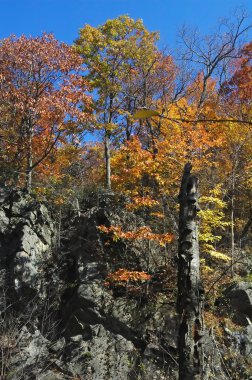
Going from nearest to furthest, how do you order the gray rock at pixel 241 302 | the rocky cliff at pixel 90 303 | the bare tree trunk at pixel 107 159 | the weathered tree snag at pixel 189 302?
the weathered tree snag at pixel 189 302 < the rocky cliff at pixel 90 303 < the gray rock at pixel 241 302 < the bare tree trunk at pixel 107 159

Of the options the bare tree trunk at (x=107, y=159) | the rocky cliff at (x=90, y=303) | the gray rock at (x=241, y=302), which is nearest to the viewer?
the rocky cliff at (x=90, y=303)

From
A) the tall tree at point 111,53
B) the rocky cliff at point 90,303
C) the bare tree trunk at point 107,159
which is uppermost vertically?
the tall tree at point 111,53

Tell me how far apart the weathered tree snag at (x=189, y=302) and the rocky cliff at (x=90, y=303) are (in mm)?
4084

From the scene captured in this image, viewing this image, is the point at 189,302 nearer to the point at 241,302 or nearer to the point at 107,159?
the point at 241,302

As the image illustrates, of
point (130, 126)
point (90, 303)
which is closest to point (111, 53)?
point (130, 126)

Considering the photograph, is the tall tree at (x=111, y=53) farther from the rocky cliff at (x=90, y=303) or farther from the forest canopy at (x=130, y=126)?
the rocky cliff at (x=90, y=303)

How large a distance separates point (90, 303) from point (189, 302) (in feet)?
24.7

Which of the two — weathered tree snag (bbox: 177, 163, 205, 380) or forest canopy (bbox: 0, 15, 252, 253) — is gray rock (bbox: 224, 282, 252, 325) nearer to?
forest canopy (bbox: 0, 15, 252, 253)

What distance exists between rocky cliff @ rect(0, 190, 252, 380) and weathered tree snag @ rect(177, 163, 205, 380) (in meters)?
4.08

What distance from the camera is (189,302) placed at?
508 centimetres

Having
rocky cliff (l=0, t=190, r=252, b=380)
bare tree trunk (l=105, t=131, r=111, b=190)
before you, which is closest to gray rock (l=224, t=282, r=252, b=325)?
rocky cliff (l=0, t=190, r=252, b=380)

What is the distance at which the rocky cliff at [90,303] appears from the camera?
9852 mm

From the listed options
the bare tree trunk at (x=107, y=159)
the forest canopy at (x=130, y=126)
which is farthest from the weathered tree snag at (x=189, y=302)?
the bare tree trunk at (x=107, y=159)

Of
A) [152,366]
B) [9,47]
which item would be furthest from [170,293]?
[9,47]
